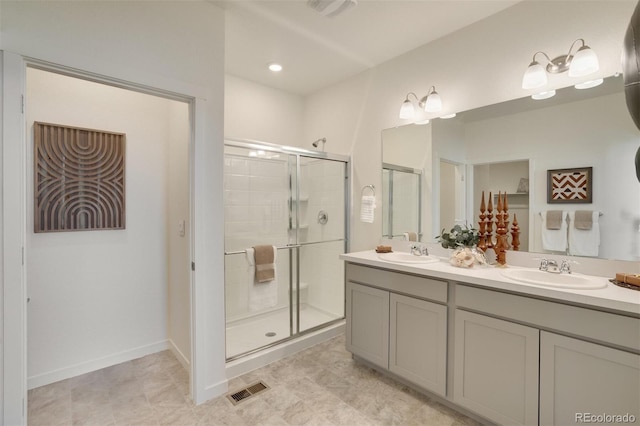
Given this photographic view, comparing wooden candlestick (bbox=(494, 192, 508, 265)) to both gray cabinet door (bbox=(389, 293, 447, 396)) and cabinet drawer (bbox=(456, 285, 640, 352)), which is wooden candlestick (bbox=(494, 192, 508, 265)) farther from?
gray cabinet door (bbox=(389, 293, 447, 396))

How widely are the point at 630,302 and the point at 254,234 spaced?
2.48m

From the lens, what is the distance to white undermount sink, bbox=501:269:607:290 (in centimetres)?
154

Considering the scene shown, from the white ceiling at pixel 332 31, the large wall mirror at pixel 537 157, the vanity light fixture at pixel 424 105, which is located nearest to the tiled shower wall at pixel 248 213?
the white ceiling at pixel 332 31

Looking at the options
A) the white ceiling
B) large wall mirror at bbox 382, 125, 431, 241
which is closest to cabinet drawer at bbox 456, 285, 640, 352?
large wall mirror at bbox 382, 125, 431, 241

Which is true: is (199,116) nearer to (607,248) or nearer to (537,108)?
(537,108)

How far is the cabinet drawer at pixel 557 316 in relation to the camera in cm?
132

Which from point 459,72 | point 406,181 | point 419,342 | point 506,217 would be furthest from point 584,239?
point 459,72

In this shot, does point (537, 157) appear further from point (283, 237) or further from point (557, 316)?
point (283, 237)

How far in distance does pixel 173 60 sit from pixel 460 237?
90.9 inches

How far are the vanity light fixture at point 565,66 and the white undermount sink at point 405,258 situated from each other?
1.35 m

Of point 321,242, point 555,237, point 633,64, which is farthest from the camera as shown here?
point 321,242

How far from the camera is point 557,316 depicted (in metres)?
1.49

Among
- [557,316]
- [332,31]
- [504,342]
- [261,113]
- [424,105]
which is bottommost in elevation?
[504,342]

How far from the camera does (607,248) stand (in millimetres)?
1748
